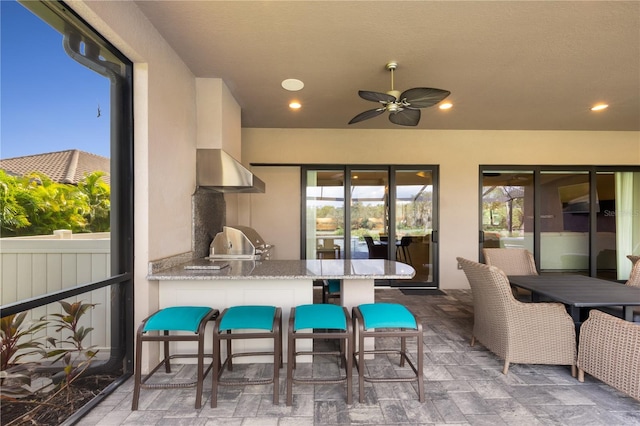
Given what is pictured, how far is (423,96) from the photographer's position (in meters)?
2.29

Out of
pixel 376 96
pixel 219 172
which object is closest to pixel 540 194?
pixel 376 96

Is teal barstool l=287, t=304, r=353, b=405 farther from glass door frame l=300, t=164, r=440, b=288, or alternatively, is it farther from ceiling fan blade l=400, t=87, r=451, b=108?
glass door frame l=300, t=164, r=440, b=288

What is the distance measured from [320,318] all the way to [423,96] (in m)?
2.03

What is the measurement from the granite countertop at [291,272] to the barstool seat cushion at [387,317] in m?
0.24

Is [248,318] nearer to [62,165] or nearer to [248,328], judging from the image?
[248,328]

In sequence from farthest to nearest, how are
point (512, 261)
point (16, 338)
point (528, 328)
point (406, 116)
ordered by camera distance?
1. point (512, 261)
2. point (406, 116)
3. point (528, 328)
4. point (16, 338)

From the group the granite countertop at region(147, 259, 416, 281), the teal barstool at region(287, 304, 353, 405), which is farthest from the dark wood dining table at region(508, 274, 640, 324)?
the teal barstool at region(287, 304, 353, 405)

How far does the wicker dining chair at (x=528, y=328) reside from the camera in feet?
6.75

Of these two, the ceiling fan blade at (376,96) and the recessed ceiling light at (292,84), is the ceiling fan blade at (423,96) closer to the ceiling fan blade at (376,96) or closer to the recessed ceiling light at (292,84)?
the ceiling fan blade at (376,96)

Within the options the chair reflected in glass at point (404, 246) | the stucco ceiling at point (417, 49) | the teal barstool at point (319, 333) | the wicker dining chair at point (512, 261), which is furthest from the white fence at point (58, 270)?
the chair reflected in glass at point (404, 246)

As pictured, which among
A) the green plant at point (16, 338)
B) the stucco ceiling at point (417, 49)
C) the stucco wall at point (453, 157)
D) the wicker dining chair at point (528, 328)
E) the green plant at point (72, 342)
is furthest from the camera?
the stucco wall at point (453, 157)

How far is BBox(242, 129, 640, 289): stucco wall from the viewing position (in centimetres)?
476

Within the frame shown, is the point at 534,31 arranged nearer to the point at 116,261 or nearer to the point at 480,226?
the point at 480,226

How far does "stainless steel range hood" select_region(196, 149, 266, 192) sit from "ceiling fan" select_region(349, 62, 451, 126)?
4.48 ft
